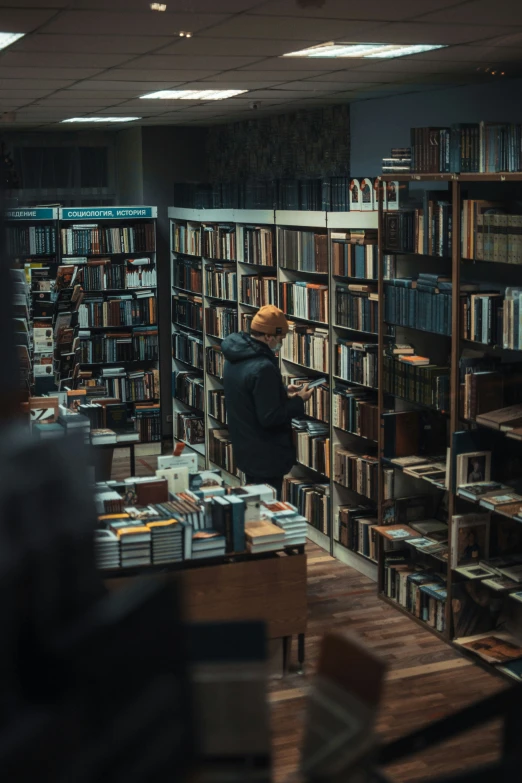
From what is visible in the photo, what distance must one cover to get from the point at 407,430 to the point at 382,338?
507mm

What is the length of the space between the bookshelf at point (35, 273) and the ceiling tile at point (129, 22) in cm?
67

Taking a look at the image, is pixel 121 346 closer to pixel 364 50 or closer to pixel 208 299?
pixel 208 299

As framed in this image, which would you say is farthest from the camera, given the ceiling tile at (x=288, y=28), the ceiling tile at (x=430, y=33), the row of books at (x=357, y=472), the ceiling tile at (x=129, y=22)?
the row of books at (x=357, y=472)

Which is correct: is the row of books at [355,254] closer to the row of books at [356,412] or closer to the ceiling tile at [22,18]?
the row of books at [356,412]

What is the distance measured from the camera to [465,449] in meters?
4.39

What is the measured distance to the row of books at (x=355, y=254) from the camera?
17.6 feet

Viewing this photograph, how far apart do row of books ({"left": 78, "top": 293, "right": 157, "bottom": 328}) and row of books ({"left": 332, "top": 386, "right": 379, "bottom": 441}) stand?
11.6 feet

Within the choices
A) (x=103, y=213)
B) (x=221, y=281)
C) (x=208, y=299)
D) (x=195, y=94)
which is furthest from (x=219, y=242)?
(x=195, y=94)

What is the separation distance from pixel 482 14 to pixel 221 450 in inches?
199

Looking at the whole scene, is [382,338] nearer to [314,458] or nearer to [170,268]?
[314,458]

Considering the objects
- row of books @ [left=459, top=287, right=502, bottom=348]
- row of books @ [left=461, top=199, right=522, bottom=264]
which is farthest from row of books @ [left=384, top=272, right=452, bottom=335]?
row of books @ [left=461, top=199, right=522, bottom=264]

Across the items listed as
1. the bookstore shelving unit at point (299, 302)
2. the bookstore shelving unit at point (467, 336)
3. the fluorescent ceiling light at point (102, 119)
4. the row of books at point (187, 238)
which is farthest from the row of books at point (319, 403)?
the fluorescent ceiling light at point (102, 119)

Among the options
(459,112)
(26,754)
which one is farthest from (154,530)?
(26,754)

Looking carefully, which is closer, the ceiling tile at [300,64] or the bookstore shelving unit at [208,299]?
the ceiling tile at [300,64]
